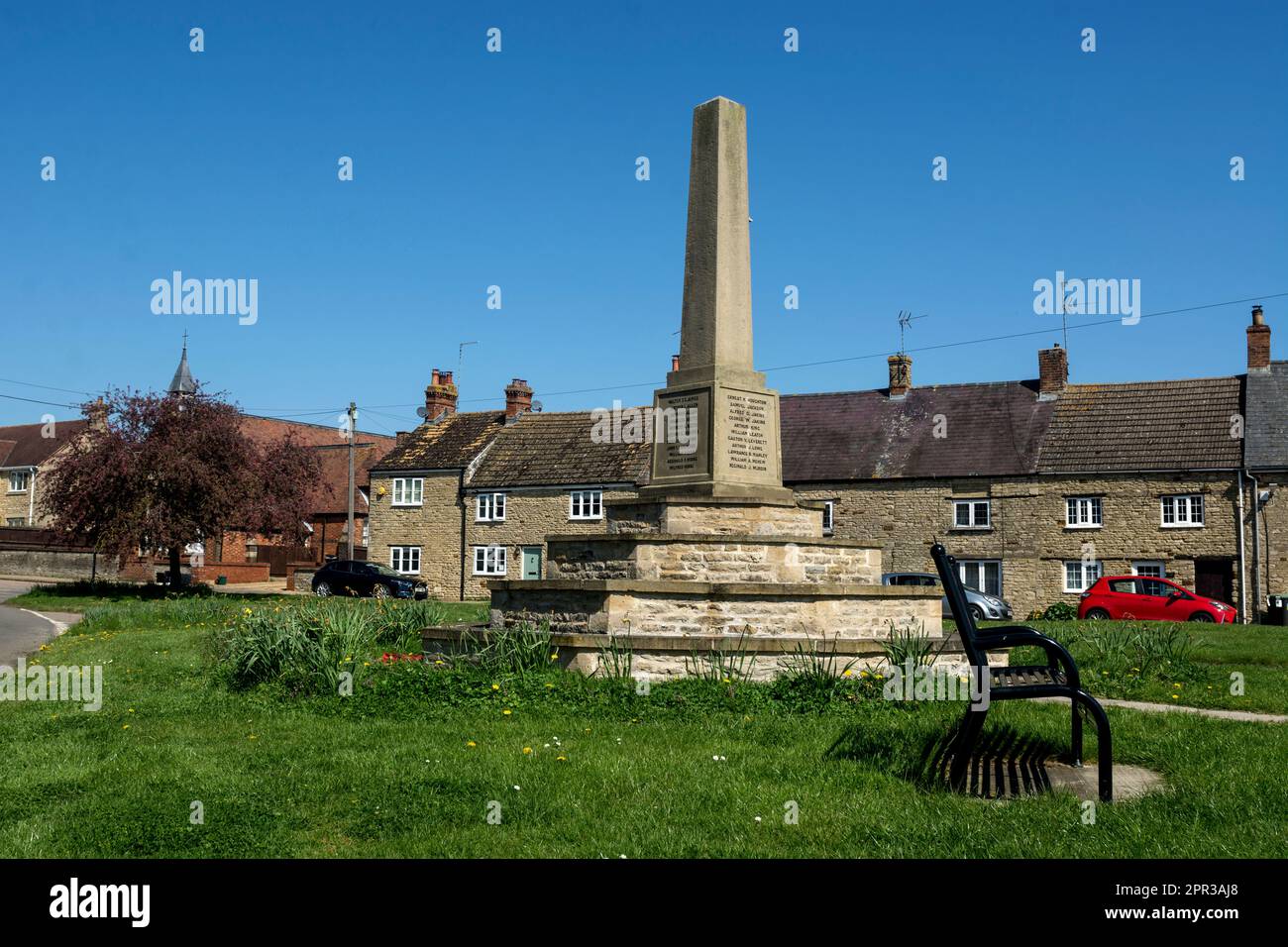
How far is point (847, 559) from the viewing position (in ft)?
40.9

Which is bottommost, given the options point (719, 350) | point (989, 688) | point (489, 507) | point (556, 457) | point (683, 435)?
point (989, 688)

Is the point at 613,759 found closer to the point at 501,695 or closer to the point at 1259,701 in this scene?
the point at 501,695

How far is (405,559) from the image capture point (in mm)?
44688

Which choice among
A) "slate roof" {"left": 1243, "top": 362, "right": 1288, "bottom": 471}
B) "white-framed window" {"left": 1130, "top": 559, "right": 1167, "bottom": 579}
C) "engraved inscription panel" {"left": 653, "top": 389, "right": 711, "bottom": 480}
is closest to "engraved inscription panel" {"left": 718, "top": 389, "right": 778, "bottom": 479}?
"engraved inscription panel" {"left": 653, "top": 389, "right": 711, "bottom": 480}

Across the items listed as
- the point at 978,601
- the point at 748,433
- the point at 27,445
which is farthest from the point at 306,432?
the point at 748,433

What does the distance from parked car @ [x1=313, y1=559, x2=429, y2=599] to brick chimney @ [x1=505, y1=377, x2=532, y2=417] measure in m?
9.83

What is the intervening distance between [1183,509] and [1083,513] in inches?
113

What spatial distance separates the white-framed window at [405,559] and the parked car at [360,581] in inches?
213

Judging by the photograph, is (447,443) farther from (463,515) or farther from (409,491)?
(463,515)

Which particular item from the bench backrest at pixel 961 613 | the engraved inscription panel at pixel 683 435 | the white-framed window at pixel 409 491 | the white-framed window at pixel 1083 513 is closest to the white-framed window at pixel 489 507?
the white-framed window at pixel 409 491

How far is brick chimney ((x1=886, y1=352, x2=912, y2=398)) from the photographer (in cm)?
4016

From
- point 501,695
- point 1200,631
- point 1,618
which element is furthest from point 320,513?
point 501,695

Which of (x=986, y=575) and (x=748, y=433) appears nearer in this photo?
(x=748, y=433)
